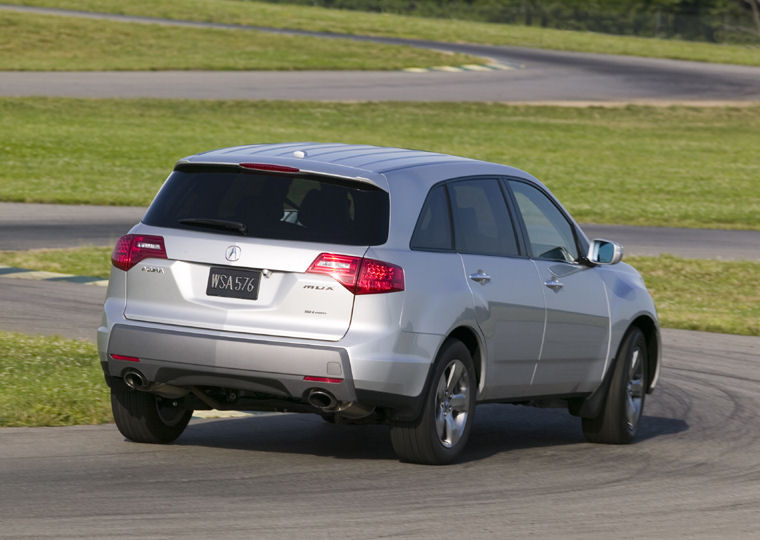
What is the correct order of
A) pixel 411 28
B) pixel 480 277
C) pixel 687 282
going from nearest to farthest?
pixel 480 277 < pixel 687 282 < pixel 411 28

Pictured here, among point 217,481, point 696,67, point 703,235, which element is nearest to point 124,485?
point 217,481

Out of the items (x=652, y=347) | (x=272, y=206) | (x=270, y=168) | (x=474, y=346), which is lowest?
(x=652, y=347)

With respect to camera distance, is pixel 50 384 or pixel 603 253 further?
pixel 50 384

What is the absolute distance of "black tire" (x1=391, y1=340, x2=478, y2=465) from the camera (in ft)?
27.1

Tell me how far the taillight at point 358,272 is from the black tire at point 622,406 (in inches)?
99.5

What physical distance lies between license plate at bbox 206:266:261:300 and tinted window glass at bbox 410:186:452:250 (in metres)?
0.87

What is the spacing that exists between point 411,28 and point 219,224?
63.3m

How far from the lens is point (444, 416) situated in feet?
27.8

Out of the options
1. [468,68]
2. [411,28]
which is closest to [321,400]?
[468,68]

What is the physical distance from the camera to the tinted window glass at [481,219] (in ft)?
28.7

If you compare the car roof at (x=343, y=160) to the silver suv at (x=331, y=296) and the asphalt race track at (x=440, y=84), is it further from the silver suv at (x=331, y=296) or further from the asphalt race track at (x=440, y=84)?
the asphalt race track at (x=440, y=84)

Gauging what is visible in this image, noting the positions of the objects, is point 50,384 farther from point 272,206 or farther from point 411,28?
point 411,28

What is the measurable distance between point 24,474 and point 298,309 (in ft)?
5.22

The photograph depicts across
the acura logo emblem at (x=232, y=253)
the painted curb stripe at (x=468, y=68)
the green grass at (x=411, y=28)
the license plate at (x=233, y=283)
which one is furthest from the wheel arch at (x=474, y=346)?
the green grass at (x=411, y=28)
